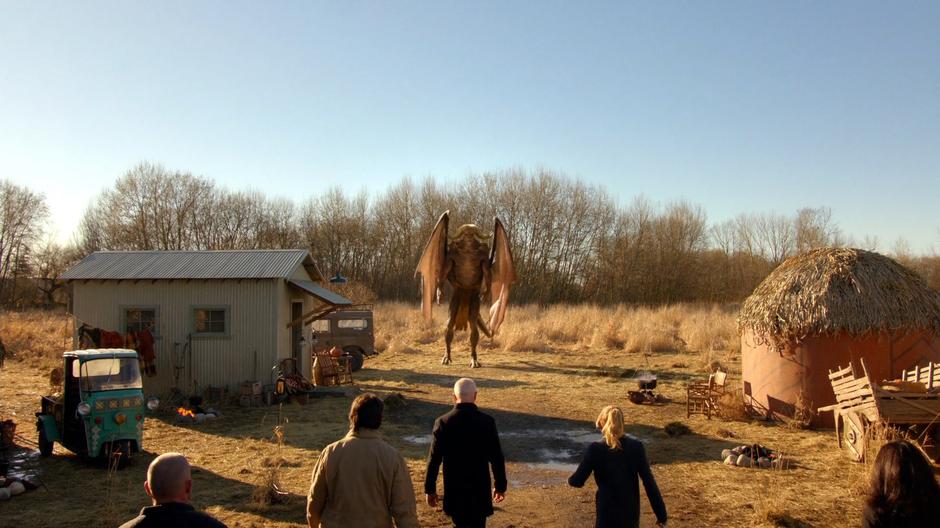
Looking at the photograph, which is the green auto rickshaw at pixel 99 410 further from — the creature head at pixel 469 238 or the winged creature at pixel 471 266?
the creature head at pixel 469 238

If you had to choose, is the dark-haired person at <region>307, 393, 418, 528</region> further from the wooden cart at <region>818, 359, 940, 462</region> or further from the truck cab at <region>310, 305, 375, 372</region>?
the truck cab at <region>310, 305, 375, 372</region>

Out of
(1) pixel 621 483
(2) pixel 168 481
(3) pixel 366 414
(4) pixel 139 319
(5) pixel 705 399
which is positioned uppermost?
(4) pixel 139 319

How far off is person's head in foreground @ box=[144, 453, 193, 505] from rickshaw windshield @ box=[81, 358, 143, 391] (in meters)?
9.44

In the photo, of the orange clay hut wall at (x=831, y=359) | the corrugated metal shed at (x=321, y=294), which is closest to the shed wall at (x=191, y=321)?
the corrugated metal shed at (x=321, y=294)

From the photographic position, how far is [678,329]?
35.4 metres

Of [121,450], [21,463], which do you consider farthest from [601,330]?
[21,463]

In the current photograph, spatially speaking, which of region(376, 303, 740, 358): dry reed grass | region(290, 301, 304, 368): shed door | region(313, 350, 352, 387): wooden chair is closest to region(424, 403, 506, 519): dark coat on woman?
region(290, 301, 304, 368): shed door

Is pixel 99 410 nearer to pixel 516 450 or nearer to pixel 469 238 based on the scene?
pixel 516 450

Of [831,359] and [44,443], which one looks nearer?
[44,443]

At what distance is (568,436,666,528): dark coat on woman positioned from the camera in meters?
5.00

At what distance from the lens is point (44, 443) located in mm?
12266

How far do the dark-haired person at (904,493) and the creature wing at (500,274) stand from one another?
3.44 meters

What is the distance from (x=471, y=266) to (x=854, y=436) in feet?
30.5

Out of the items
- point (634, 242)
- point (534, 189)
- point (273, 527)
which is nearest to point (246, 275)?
point (534, 189)
